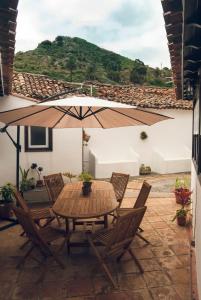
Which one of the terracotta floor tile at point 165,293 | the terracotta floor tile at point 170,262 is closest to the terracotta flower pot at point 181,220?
the terracotta floor tile at point 170,262

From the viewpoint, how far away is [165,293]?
12.9ft

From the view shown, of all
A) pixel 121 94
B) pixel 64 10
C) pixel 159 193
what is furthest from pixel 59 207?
pixel 64 10

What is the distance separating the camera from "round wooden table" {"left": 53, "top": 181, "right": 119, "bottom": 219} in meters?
4.62

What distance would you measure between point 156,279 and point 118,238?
839 mm

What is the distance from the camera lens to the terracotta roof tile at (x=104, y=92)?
A: 448 inches

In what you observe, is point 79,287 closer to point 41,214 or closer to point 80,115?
point 41,214

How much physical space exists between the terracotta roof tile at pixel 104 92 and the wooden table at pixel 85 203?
521 centimetres

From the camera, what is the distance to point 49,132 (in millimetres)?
9328

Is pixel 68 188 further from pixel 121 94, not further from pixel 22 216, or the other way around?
pixel 121 94

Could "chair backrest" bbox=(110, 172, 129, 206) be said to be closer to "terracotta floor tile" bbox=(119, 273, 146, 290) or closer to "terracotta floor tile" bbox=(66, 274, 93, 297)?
"terracotta floor tile" bbox=(119, 273, 146, 290)

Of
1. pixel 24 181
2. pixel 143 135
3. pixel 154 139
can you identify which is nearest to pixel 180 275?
pixel 24 181

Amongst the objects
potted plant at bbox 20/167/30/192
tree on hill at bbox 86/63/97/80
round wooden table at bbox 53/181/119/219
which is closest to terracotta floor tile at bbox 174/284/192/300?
round wooden table at bbox 53/181/119/219

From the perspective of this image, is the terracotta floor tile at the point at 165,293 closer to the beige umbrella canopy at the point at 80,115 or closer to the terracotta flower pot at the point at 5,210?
the beige umbrella canopy at the point at 80,115

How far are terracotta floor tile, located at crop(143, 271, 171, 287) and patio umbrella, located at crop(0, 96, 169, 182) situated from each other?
2591 mm
